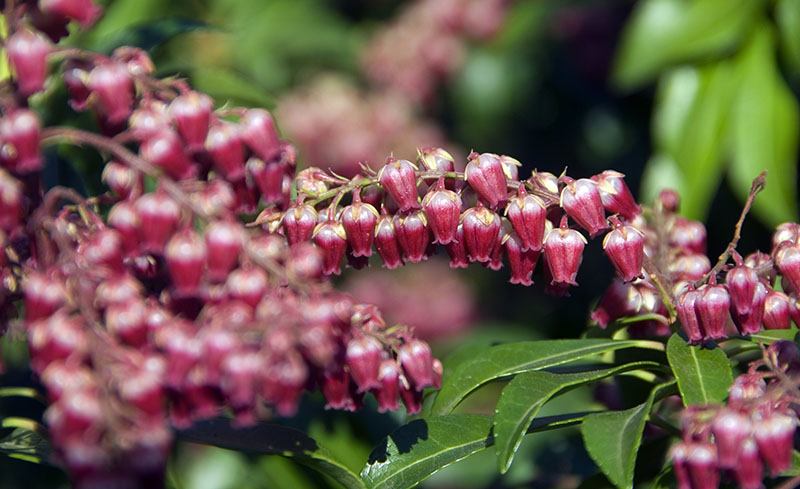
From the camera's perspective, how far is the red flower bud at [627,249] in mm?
1294

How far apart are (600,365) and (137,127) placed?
898 millimetres

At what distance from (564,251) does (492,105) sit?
2523 millimetres

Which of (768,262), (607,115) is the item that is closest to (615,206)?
(768,262)

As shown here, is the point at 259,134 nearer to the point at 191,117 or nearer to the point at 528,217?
the point at 191,117

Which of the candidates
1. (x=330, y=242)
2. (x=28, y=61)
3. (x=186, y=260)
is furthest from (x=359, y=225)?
(x=28, y=61)

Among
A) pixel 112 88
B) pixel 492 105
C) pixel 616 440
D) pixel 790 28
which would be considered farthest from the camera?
pixel 492 105

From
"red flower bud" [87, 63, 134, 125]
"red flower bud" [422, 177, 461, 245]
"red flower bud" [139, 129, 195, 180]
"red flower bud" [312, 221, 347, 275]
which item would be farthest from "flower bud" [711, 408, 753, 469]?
"red flower bud" [87, 63, 134, 125]

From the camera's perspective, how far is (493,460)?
2.80 metres

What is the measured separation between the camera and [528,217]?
1.28 metres

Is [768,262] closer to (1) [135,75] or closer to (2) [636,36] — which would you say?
(1) [135,75]

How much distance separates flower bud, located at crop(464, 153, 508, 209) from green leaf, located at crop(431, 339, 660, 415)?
0.28 m

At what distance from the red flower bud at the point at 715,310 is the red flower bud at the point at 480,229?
0.30 metres

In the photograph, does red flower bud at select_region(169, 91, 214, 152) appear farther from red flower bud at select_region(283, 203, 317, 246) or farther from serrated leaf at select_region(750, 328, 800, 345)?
serrated leaf at select_region(750, 328, 800, 345)

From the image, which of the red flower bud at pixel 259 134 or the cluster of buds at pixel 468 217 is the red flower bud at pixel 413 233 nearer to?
the cluster of buds at pixel 468 217
